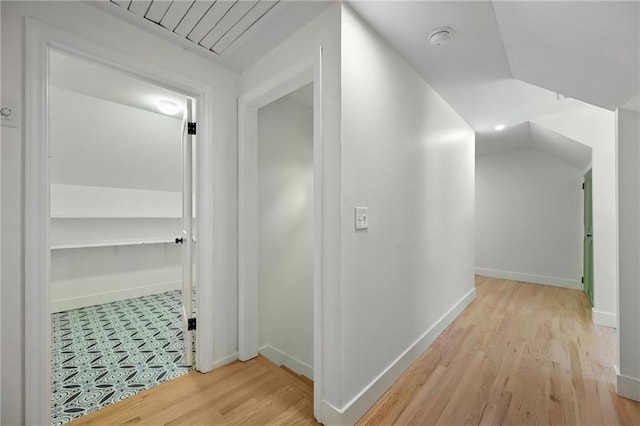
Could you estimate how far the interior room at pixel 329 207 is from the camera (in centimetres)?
128

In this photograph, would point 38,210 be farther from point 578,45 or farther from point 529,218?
point 529,218

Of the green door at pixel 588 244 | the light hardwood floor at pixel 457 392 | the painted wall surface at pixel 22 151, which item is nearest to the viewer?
the painted wall surface at pixel 22 151

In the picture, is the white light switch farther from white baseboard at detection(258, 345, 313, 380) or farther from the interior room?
white baseboard at detection(258, 345, 313, 380)

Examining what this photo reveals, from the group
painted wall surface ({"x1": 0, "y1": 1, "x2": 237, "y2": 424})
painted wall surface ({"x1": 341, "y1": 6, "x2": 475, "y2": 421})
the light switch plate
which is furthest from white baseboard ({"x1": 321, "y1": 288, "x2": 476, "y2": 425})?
the light switch plate

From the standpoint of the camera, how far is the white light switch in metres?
1.53

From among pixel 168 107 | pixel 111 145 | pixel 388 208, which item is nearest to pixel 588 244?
pixel 388 208

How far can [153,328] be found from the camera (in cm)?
269

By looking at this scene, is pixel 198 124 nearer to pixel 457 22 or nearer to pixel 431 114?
pixel 457 22

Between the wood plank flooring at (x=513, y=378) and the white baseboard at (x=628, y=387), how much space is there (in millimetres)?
43

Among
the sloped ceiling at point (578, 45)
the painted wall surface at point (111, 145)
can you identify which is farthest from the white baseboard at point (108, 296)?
the sloped ceiling at point (578, 45)

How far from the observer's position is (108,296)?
3461 mm

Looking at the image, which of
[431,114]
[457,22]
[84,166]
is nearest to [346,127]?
→ [457,22]

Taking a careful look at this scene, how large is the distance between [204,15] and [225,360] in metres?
2.34

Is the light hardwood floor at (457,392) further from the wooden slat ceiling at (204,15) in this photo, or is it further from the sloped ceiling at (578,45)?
the wooden slat ceiling at (204,15)
